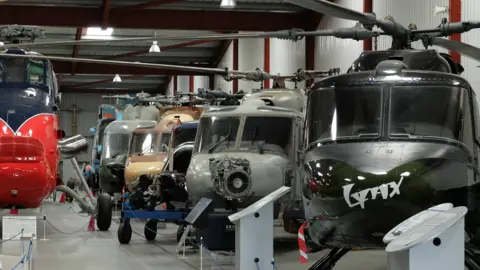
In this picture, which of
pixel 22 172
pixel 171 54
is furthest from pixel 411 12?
pixel 171 54

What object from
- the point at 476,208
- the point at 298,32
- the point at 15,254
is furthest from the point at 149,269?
the point at 476,208

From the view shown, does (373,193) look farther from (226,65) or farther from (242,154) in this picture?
(226,65)

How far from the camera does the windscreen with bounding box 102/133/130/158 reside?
19.6 meters

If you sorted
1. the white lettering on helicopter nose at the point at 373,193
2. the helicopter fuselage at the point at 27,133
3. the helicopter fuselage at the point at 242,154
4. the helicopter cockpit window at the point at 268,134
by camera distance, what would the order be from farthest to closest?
the helicopter fuselage at the point at 27,133 → the helicopter cockpit window at the point at 268,134 → the helicopter fuselage at the point at 242,154 → the white lettering on helicopter nose at the point at 373,193

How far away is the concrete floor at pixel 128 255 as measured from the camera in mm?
9320

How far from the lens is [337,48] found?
1889 cm

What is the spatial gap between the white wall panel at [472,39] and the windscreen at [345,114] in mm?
5707

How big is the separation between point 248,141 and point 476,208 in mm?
4546

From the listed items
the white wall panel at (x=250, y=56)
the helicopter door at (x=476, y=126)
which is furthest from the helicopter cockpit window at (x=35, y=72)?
the white wall panel at (x=250, y=56)

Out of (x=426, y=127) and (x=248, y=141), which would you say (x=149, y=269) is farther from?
(x=426, y=127)

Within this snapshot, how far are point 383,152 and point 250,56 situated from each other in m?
20.6

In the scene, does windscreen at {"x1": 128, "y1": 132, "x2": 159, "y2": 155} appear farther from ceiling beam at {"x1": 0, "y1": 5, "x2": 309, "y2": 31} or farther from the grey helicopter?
ceiling beam at {"x1": 0, "y1": 5, "x2": 309, "y2": 31}

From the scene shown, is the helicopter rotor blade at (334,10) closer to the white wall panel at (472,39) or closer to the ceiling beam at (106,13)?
the white wall panel at (472,39)

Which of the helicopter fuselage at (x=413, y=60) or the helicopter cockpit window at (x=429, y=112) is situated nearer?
the helicopter cockpit window at (x=429, y=112)
